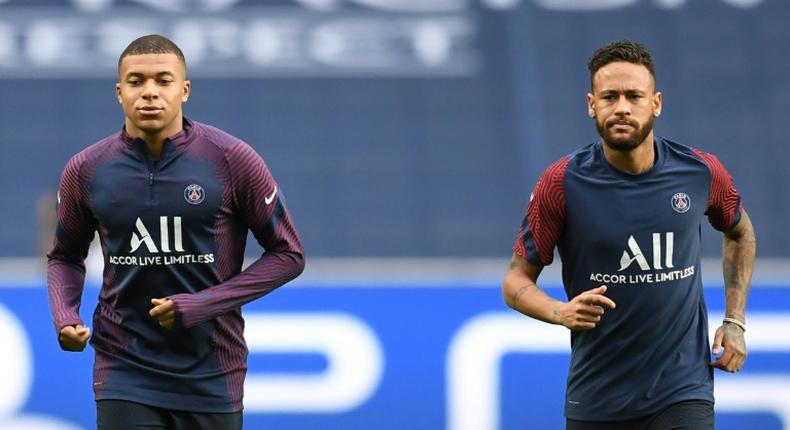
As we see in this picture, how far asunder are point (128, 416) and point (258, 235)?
704 mm

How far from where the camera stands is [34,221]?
33.6 ft

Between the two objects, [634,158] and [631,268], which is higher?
[634,158]

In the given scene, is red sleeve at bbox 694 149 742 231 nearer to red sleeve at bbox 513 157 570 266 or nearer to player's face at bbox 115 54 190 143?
red sleeve at bbox 513 157 570 266

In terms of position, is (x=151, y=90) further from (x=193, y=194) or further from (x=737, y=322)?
(x=737, y=322)

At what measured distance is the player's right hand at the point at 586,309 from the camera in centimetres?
445

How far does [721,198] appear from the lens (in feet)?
16.4

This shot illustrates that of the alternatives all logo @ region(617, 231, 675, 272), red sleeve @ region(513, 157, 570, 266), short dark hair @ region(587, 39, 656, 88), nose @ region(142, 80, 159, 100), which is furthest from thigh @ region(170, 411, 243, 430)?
short dark hair @ region(587, 39, 656, 88)

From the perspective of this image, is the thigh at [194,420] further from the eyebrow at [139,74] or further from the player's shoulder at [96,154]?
the eyebrow at [139,74]

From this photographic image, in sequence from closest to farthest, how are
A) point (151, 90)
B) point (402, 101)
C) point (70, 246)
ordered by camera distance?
point (151, 90), point (70, 246), point (402, 101)

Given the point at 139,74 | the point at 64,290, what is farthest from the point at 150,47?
the point at 64,290

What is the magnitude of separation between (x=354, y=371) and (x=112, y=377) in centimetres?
284

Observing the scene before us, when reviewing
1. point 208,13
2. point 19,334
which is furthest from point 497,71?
point 19,334

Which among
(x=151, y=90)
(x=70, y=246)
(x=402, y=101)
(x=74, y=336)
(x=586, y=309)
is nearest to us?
(x=586, y=309)

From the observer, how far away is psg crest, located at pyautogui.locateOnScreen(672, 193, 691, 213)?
4.84 m
